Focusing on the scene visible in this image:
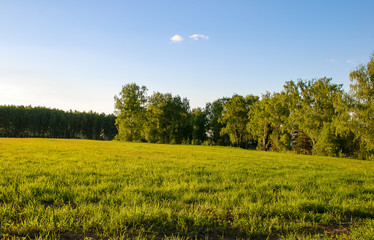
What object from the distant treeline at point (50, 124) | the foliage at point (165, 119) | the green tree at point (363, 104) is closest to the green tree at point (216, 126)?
the foliage at point (165, 119)

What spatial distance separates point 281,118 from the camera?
51.6m

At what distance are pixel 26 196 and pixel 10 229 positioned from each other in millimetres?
1875

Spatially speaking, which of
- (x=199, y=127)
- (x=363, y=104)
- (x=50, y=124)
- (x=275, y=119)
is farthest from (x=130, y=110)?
(x=50, y=124)

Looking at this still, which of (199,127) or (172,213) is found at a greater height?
(199,127)

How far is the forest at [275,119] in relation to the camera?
1312 inches

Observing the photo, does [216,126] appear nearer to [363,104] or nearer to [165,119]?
[165,119]

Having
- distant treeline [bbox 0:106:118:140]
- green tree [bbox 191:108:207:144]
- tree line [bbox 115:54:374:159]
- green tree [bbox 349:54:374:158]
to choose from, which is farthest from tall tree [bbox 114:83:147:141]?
distant treeline [bbox 0:106:118:140]

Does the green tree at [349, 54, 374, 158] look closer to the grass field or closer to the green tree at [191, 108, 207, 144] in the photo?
the grass field

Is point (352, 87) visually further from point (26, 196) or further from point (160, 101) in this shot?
point (160, 101)

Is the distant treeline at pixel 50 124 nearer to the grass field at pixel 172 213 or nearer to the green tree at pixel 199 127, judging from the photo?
the green tree at pixel 199 127

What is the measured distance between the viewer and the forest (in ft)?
109

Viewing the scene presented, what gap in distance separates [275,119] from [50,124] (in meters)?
113

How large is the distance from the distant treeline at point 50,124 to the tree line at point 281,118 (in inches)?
2882

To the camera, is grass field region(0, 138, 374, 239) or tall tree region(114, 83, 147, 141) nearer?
grass field region(0, 138, 374, 239)
